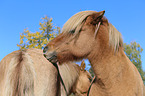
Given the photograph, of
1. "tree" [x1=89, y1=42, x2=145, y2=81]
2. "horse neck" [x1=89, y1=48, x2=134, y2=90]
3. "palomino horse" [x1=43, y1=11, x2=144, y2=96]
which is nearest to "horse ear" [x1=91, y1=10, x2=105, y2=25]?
"palomino horse" [x1=43, y1=11, x2=144, y2=96]

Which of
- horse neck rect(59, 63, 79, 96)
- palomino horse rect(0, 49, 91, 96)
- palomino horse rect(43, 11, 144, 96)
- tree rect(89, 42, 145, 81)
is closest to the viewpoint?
palomino horse rect(43, 11, 144, 96)

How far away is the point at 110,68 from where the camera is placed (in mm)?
2662

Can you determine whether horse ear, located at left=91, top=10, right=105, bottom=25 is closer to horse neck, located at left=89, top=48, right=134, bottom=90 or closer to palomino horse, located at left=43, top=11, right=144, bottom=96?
palomino horse, located at left=43, top=11, right=144, bottom=96

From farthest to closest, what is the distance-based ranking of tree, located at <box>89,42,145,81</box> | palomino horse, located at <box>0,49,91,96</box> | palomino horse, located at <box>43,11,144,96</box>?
tree, located at <box>89,42,145,81</box>
palomino horse, located at <box>0,49,91,96</box>
palomino horse, located at <box>43,11,144,96</box>

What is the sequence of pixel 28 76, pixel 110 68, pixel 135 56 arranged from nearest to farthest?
pixel 110 68 → pixel 28 76 → pixel 135 56

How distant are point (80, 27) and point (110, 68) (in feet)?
2.75

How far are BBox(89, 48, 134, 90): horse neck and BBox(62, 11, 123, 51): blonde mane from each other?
0.16 meters

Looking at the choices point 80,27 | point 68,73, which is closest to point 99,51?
point 80,27

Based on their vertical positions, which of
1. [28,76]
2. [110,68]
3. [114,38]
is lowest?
[110,68]

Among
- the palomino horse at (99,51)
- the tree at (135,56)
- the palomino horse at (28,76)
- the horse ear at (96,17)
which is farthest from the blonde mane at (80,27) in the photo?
the tree at (135,56)

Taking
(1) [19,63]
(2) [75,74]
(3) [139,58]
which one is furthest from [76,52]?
(3) [139,58]

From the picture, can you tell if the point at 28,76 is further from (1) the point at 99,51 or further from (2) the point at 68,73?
(1) the point at 99,51

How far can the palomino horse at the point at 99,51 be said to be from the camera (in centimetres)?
264

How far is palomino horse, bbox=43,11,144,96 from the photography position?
2637 millimetres
